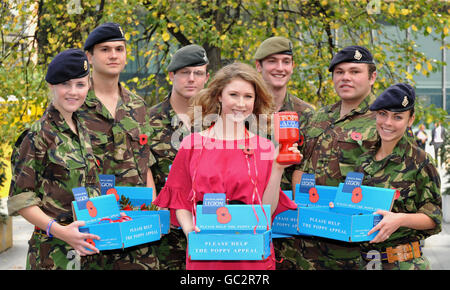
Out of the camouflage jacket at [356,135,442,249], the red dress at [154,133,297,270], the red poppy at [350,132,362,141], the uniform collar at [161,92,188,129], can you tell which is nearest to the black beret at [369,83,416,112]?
the camouflage jacket at [356,135,442,249]

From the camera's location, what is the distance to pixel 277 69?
175 inches

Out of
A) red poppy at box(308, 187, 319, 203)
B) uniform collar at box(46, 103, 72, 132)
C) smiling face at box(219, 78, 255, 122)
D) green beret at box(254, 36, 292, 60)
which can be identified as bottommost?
red poppy at box(308, 187, 319, 203)

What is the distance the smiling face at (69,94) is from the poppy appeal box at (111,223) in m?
0.56

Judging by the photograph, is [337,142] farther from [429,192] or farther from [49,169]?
[49,169]

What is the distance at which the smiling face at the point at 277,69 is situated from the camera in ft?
14.6

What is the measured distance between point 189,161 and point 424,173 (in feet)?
4.54

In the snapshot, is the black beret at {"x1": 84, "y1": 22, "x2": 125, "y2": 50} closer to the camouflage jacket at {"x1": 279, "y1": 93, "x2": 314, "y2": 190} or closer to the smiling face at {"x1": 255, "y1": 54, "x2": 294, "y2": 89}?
the smiling face at {"x1": 255, "y1": 54, "x2": 294, "y2": 89}

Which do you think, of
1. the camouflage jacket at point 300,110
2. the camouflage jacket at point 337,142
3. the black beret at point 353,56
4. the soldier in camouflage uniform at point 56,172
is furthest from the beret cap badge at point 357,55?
the soldier in camouflage uniform at point 56,172

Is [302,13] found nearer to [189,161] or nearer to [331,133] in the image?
[331,133]

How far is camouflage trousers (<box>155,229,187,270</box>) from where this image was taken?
4.05 m

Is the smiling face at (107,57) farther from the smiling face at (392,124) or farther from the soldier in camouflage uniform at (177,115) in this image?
the smiling face at (392,124)

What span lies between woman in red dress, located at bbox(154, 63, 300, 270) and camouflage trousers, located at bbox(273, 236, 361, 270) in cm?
64

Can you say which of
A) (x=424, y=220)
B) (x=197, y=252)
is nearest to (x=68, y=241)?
(x=197, y=252)
